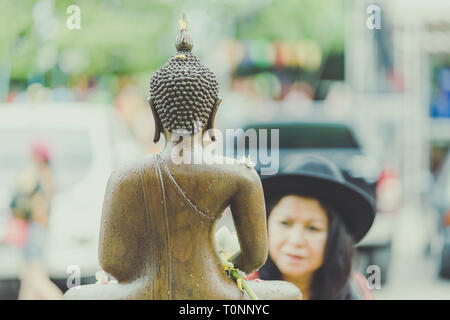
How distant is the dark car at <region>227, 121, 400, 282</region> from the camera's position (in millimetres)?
7348

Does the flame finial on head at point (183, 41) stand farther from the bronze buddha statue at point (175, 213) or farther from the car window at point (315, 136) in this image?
the car window at point (315, 136)

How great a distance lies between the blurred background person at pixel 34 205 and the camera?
19.4 ft

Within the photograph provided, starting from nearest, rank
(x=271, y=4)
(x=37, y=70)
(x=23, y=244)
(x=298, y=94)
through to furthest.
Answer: (x=23, y=244)
(x=37, y=70)
(x=271, y=4)
(x=298, y=94)

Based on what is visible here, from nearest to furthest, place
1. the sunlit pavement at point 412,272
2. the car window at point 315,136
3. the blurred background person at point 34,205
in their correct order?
1. the blurred background person at point 34,205
2. the sunlit pavement at point 412,272
3. the car window at point 315,136

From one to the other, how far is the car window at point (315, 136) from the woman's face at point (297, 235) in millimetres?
5002

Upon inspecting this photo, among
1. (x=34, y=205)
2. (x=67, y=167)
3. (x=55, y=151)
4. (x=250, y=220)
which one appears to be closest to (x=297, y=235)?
(x=250, y=220)

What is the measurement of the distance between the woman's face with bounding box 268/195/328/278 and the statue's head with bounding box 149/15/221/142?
116 centimetres

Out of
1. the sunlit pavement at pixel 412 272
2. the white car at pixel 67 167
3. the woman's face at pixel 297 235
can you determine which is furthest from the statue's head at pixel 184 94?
the white car at pixel 67 167

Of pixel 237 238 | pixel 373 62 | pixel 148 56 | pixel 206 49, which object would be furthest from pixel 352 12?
pixel 237 238

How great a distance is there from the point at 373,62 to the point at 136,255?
15.1 meters

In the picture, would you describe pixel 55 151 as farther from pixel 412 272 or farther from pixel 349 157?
pixel 412 272

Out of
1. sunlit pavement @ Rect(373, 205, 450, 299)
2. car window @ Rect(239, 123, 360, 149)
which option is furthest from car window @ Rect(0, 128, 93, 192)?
sunlit pavement @ Rect(373, 205, 450, 299)

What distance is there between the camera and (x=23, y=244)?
237 inches

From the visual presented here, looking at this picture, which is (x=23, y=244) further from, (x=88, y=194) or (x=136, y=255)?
(x=136, y=255)
